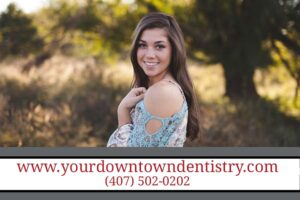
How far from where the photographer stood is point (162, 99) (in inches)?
73.7

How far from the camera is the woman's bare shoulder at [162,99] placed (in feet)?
6.13

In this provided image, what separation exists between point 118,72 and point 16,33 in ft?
6.35

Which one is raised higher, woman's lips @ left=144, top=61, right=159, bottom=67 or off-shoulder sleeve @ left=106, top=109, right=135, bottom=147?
woman's lips @ left=144, top=61, right=159, bottom=67

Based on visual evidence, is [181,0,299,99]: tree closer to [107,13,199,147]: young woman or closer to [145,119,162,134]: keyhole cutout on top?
[107,13,199,147]: young woman

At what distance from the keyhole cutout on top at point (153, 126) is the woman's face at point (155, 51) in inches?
7.3

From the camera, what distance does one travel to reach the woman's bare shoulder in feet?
6.13

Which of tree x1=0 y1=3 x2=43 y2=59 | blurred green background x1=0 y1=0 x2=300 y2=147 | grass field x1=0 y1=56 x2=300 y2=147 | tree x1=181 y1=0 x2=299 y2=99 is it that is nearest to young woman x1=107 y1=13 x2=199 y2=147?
grass field x1=0 y1=56 x2=300 y2=147

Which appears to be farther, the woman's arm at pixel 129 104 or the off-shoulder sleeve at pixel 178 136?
the woman's arm at pixel 129 104

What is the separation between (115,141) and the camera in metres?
2.02

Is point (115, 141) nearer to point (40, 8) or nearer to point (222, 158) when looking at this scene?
point (222, 158)

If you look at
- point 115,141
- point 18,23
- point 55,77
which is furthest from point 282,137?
point 115,141

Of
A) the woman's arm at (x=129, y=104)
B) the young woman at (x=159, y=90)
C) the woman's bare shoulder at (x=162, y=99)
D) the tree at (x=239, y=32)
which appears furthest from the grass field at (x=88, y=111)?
the woman's bare shoulder at (x=162, y=99)

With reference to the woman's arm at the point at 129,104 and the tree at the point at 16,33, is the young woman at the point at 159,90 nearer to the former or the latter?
the woman's arm at the point at 129,104

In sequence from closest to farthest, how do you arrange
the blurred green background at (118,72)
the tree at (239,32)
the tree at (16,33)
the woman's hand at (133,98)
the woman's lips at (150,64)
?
the woman's lips at (150,64) → the woman's hand at (133,98) → the blurred green background at (118,72) → the tree at (239,32) → the tree at (16,33)
